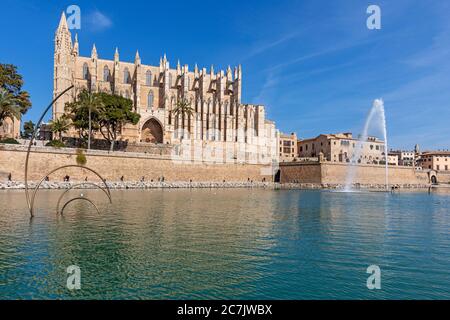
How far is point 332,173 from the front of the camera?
62.3m

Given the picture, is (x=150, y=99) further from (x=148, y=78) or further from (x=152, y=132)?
(x=152, y=132)

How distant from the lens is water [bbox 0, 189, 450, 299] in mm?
7596

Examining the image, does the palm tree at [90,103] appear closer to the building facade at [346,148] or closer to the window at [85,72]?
the window at [85,72]

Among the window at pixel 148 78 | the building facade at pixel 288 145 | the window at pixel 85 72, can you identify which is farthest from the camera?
the building facade at pixel 288 145

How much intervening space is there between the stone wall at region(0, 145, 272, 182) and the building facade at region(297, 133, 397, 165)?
22.9 m

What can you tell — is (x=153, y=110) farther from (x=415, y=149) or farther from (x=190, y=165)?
(x=415, y=149)

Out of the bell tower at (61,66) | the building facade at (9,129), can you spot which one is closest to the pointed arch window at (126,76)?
the bell tower at (61,66)

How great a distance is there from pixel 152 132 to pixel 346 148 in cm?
4270

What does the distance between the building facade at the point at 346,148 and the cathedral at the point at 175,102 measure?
1207 cm

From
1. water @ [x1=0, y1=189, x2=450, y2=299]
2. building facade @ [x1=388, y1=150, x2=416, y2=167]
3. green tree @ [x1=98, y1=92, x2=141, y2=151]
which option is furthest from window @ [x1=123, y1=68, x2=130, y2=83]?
building facade @ [x1=388, y1=150, x2=416, y2=167]

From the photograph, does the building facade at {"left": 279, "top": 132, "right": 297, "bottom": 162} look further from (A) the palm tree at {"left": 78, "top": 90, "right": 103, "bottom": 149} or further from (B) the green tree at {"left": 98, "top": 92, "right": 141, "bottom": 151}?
(A) the palm tree at {"left": 78, "top": 90, "right": 103, "bottom": 149}

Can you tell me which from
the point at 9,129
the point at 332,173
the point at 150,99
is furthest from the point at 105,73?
the point at 332,173

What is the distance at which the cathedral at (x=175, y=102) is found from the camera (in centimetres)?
6391
